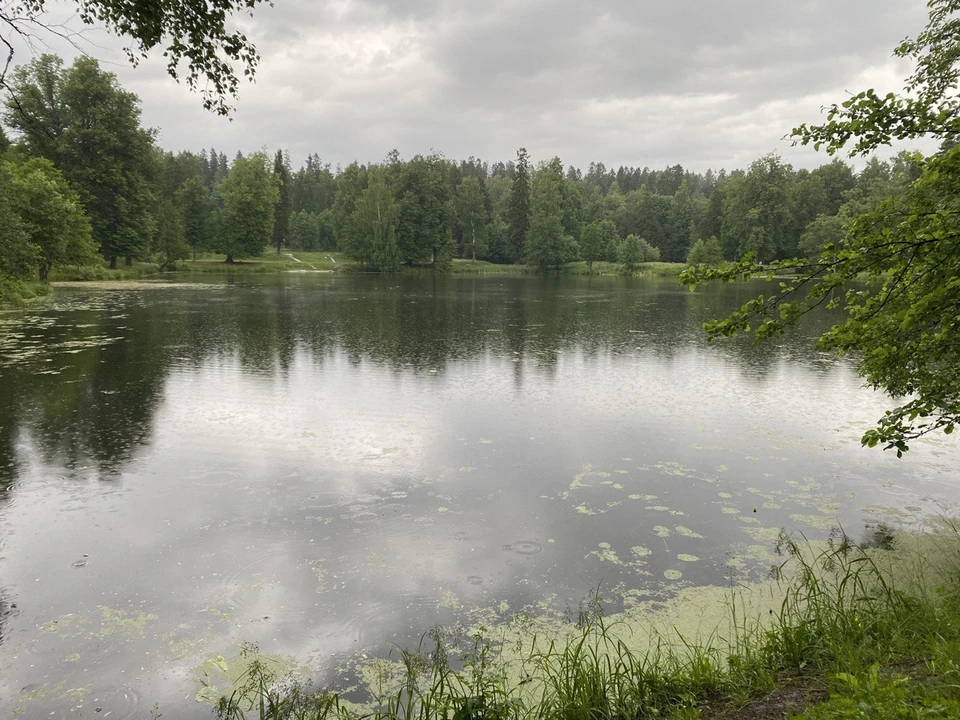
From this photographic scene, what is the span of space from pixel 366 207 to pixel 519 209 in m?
26.0

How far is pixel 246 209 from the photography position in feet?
250

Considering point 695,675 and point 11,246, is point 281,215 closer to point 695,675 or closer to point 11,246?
point 11,246

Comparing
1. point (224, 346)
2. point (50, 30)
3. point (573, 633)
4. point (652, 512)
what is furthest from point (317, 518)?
point (224, 346)

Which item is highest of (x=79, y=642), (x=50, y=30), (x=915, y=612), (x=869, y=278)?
(x=50, y=30)

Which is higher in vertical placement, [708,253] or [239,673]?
[708,253]

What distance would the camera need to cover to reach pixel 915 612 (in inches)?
198

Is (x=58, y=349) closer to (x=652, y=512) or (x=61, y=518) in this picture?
(x=61, y=518)

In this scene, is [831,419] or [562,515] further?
[831,419]

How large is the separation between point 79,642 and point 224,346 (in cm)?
1756

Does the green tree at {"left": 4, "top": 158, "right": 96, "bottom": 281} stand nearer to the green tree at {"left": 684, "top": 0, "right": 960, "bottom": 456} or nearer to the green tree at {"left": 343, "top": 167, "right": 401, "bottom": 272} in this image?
the green tree at {"left": 343, "top": 167, "right": 401, "bottom": 272}

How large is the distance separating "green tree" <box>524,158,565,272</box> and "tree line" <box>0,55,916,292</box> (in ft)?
0.67

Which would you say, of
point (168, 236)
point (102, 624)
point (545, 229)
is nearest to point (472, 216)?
point (545, 229)

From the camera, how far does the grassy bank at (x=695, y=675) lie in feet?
12.8

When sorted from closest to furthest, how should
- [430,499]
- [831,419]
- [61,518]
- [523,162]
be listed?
1. [61,518]
2. [430,499]
3. [831,419]
4. [523,162]
